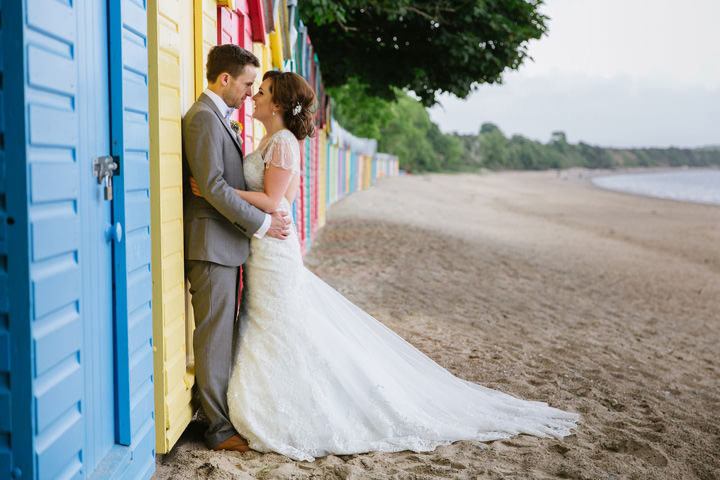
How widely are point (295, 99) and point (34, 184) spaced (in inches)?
72.6

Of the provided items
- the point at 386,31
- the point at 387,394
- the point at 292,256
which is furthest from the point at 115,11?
the point at 386,31

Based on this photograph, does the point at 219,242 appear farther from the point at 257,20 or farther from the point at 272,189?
the point at 257,20

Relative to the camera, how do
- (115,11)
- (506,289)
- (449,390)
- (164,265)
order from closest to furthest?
(115,11) → (164,265) → (449,390) → (506,289)

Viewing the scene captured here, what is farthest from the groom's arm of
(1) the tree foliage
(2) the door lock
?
(1) the tree foliage

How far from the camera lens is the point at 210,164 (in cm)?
314

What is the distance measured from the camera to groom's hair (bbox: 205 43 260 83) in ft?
10.9

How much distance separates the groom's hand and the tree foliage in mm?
7638

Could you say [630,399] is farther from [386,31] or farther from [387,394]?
[386,31]

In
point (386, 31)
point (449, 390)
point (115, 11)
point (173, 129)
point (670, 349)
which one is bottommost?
point (670, 349)

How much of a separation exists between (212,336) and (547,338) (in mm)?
4216

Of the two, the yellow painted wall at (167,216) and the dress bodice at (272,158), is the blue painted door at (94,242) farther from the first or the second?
the dress bodice at (272,158)

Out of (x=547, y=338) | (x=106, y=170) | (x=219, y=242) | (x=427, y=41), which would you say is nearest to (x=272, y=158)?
(x=219, y=242)

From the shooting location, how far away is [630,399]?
471 cm

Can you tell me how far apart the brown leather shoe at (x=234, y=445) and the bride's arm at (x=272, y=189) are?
1.23 m
